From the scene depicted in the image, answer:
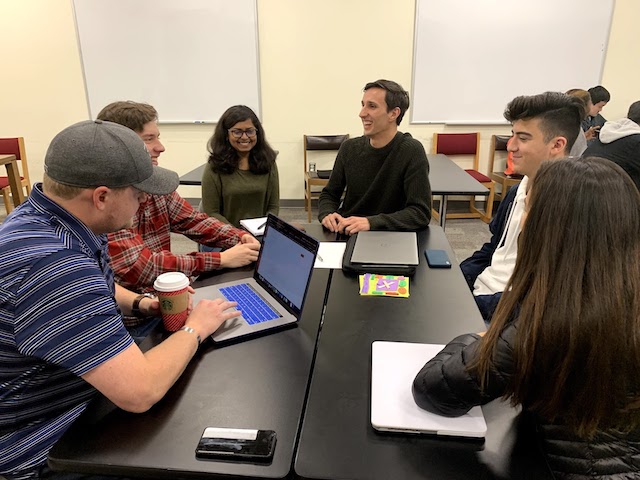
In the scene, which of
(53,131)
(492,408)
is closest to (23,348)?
(492,408)

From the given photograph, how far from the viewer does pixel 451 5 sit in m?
4.09

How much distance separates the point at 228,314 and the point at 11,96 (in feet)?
15.6

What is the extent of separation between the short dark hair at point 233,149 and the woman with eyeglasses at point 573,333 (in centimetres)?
177

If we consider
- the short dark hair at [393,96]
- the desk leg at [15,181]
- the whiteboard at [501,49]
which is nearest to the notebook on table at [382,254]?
the short dark hair at [393,96]

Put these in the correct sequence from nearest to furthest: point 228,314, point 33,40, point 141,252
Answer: point 228,314 < point 141,252 < point 33,40

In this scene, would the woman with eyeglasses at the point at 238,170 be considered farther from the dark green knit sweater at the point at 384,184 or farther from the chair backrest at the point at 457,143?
the chair backrest at the point at 457,143

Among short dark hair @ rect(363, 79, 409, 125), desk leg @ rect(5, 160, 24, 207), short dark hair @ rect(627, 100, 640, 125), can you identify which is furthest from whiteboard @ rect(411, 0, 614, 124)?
desk leg @ rect(5, 160, 24, 207)

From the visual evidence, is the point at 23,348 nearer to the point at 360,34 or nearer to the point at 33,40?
the point at 360,34

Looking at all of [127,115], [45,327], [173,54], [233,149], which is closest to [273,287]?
[45,327]

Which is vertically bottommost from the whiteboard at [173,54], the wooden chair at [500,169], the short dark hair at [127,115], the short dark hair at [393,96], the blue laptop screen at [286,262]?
the wooden chair at [500,169]

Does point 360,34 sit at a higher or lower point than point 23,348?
higher

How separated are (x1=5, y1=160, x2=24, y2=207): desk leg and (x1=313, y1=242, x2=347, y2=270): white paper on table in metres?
3.43

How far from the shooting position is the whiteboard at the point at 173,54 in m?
A: 4.18

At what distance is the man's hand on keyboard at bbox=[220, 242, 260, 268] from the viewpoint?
152 centimetres
